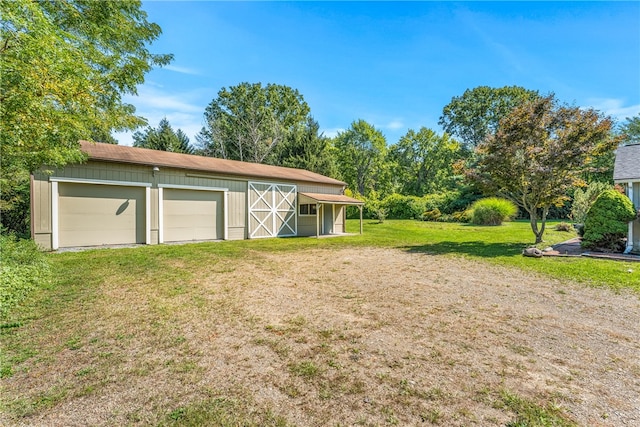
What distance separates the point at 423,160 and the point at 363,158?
7849 mm

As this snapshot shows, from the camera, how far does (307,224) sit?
49.3 feet

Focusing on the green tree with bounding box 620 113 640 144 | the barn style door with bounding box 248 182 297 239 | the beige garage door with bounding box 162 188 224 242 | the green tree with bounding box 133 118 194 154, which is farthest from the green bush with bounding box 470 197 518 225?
the green tree with bounding box 133 118 194 154

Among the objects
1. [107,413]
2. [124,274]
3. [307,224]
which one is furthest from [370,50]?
[107,413]

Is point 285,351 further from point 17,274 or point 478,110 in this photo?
point 478,110

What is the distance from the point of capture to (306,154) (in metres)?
27.2

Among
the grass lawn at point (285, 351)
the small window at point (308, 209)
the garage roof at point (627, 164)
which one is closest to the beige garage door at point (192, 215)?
the small window at point (308, 209)

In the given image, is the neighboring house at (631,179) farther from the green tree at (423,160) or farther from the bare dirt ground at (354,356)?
the green tree at (423,160)

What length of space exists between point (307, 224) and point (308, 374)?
12.6m

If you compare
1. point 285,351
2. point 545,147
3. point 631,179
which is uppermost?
point 545,147

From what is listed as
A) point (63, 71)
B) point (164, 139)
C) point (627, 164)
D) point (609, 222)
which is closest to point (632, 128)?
point (627, 164)

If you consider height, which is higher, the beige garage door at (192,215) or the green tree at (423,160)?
the green tree at (423,160)

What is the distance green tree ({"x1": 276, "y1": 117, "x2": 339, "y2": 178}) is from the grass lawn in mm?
21893

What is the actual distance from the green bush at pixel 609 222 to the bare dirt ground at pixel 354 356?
4.78m

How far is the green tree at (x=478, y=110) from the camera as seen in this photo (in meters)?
34.0
